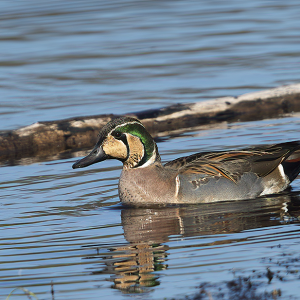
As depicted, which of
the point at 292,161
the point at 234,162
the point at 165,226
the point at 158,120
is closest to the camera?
the point at 165,226

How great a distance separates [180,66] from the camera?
18891 mm

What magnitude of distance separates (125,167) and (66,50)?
13.0 m

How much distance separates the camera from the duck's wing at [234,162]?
8773 mm

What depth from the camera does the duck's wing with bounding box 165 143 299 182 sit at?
8.77 metres

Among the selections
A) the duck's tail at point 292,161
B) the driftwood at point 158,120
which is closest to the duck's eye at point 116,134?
the duck's tail at point 292,161

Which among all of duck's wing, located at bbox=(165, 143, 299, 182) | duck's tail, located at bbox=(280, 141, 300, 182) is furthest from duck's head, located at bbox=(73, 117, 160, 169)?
duck's tail, located at bbox=(280, 141, 300, 182)

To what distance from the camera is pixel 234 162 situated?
8922 mm

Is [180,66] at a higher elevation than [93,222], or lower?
higher

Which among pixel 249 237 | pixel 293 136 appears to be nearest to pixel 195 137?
pixel 293 136

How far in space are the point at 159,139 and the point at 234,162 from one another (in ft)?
12.4

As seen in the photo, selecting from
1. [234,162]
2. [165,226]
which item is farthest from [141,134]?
[165,226]

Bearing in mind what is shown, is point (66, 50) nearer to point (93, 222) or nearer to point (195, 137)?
point (195, 137)

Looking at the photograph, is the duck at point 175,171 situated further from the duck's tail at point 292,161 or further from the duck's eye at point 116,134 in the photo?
the duck's tail at point 292,161

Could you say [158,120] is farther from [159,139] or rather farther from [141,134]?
[141,134]
